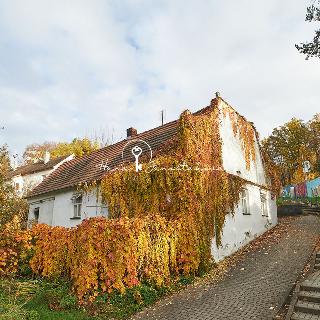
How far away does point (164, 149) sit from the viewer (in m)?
14.8

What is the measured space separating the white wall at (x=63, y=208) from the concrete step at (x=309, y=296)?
9710 millimetres

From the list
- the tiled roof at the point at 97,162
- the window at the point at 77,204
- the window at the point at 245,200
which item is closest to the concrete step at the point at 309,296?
the window at the point at 245,200

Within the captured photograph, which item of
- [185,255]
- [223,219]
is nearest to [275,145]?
[223,219]

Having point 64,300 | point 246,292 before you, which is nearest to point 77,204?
point 64,300

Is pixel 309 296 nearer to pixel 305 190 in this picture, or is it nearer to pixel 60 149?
pixel 305 190

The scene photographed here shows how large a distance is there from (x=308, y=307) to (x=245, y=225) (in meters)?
8.89

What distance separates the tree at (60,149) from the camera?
5002 centimetres

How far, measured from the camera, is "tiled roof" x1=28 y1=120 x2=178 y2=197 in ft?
58.3

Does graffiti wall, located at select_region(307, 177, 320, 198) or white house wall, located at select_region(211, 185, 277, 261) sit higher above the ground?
graffiti wall, located at select_region(307, 177, 320, 198)

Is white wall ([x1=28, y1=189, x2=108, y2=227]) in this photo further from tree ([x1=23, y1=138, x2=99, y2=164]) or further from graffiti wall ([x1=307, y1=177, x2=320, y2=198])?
graffiti wall ([x1=307, y1=177, x2=320, y2=198])

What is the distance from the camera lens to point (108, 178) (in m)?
14.6

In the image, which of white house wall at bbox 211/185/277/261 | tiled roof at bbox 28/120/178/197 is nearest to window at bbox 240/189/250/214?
white house wall at bbox 211/185/277/261

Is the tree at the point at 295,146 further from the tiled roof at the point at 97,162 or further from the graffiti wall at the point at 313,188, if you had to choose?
the tiled roof at the point at 97,162

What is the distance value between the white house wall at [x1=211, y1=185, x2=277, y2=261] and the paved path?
90cm
